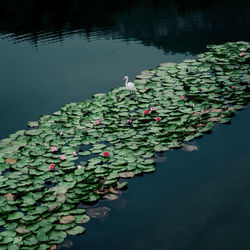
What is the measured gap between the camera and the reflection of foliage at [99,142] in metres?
4.78

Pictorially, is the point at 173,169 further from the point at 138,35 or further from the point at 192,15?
the point at 192,15

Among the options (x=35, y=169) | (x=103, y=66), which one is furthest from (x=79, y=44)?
(x=35, y=169)

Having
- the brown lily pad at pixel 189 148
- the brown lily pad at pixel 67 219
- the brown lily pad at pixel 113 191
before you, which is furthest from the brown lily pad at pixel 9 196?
the brown lily pad at pixel 189 148

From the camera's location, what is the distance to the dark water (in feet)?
15.2

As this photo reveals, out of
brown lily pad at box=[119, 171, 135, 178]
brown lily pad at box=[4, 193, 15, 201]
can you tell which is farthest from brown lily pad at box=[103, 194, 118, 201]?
brown lily pad at box=[4, 193, 15, 201]

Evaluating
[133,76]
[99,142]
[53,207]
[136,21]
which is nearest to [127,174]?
[99,142]

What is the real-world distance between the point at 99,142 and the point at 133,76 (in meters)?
3.17

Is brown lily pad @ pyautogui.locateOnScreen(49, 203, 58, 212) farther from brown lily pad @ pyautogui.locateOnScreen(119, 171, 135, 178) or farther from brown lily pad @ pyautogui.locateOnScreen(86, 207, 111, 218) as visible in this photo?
brown lily pad @ pyautogui.locateOnScreen(119, 171, 135, 178)

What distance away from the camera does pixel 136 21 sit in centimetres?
1466

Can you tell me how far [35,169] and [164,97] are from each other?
3113 millimetres

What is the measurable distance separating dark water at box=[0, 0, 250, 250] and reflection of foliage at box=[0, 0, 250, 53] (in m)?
0.04

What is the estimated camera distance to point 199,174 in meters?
5.59

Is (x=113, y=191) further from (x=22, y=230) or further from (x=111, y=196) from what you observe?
(x=22, y=230)

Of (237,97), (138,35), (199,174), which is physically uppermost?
(138,35)
